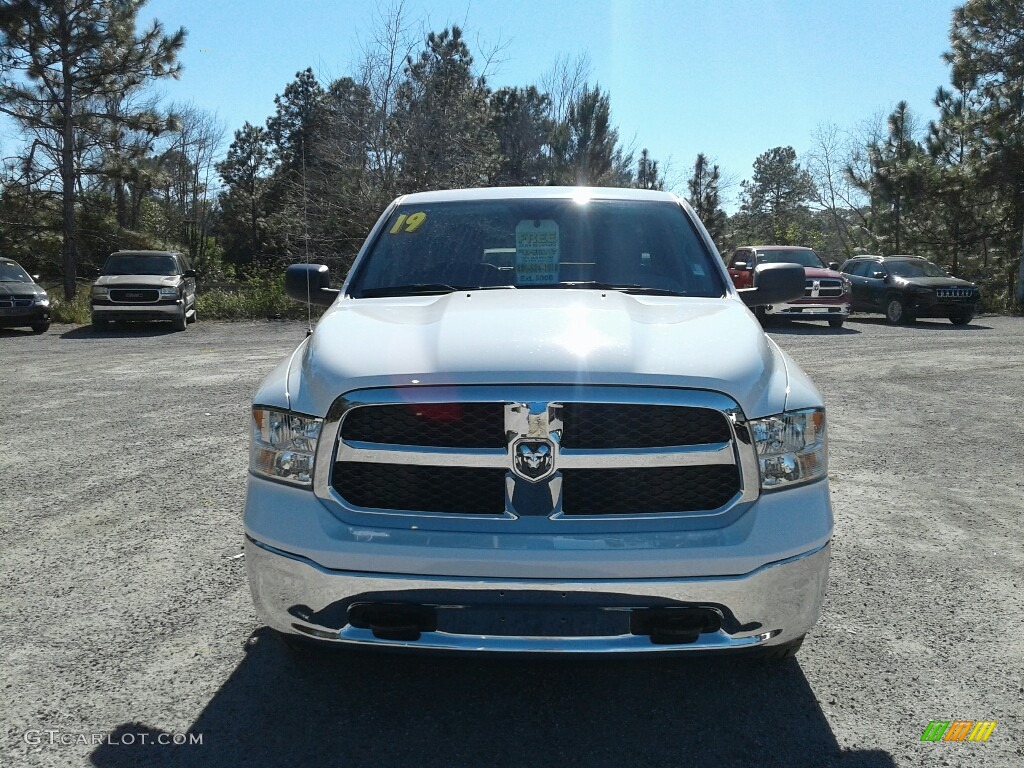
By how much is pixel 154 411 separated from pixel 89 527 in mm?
4257

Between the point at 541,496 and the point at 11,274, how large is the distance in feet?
67.3

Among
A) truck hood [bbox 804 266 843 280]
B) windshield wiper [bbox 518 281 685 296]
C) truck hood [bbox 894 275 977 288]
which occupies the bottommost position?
windshield wiper [bbox 518 281 685 296]

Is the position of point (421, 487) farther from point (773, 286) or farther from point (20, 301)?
point (20, 301)

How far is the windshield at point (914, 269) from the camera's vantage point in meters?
21.9

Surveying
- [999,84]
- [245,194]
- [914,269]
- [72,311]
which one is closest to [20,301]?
[72,311]

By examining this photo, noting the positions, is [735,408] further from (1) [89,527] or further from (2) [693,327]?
(1) [89,527]

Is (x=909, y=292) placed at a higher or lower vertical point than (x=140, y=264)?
lower

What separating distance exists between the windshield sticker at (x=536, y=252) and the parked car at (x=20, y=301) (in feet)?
59.6

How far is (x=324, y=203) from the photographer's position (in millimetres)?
25016

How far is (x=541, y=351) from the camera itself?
284 cm

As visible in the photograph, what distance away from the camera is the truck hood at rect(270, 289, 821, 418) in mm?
2752

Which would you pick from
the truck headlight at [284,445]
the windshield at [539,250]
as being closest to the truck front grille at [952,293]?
the windshield at [539,250]

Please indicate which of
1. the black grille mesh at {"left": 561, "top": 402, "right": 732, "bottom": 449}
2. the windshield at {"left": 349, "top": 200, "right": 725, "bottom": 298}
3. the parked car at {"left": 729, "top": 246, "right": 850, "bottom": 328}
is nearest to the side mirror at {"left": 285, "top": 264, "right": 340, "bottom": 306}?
the windshield at {"left": 349, "top": 200, "right": 725, "bottom": 298}

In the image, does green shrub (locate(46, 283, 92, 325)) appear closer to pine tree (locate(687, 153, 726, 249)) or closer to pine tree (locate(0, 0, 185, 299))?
pine tree (locate(0, 0, 185, 299))
